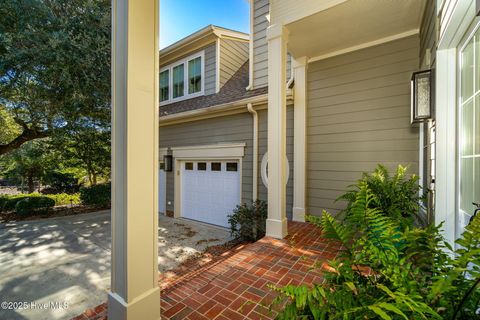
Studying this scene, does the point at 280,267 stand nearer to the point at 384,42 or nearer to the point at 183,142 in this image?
the point at 384,42

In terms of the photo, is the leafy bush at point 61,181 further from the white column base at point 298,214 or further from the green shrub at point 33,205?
the white column base at point 298,214

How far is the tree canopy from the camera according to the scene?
17.1 feet

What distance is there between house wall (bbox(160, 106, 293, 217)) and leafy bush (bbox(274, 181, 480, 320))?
12.1 feet

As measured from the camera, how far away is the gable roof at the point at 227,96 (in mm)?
5836

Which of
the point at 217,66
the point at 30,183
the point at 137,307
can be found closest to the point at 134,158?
the point at 137,307

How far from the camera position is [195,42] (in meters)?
7.04

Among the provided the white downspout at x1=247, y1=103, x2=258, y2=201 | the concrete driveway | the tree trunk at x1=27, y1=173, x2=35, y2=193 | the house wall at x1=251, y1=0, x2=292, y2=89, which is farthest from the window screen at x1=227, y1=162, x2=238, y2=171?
the tree trunk at x1=27, y1=173, x2=35, y2=193

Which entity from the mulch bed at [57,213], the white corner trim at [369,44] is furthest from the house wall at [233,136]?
the mulch bed at [57,213]

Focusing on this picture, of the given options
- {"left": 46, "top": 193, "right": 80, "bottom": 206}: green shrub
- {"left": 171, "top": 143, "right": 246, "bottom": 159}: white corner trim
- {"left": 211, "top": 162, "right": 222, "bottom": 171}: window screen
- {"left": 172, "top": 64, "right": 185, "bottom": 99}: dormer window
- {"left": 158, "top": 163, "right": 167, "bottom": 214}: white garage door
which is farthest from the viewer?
{"left": 46, "top": 193, "right": 80, "bottom": 206}: green shrub

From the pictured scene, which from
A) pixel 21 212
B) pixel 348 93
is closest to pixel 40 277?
pixel 21 212

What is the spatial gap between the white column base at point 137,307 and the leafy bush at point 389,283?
1.20 metres

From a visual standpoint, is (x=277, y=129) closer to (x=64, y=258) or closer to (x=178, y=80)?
(x=64, y=258)

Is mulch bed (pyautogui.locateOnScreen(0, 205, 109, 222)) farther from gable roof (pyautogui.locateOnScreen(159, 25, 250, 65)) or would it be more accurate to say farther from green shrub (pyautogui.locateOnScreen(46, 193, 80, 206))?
gable roof (pyautogui.locateOnScreen(159, 25, 250, 65))

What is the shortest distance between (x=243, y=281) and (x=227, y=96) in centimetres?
495
